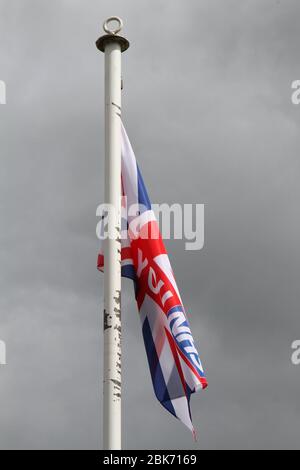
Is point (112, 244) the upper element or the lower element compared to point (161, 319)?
upper

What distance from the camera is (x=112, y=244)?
19.3 meters

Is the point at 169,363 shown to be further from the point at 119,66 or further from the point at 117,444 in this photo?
the point at 119,66

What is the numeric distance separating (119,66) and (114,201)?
288 cm

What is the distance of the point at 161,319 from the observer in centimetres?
2066

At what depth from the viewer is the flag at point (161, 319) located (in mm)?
20531

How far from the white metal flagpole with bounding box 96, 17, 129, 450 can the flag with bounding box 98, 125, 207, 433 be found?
3.23 ft

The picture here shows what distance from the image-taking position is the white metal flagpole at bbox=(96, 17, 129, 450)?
18406 millimetres

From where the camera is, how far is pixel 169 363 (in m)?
20.7

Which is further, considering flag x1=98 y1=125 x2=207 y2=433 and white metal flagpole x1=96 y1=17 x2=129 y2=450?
flag x1=98 y1=125 x2=207 y2=433

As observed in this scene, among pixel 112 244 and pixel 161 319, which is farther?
pixel 161 319

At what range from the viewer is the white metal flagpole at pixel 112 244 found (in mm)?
18406

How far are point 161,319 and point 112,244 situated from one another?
2261mm

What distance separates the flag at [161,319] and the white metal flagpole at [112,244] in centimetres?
98

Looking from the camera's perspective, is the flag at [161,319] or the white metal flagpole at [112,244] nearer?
the white metal flagpole at [112,244]
